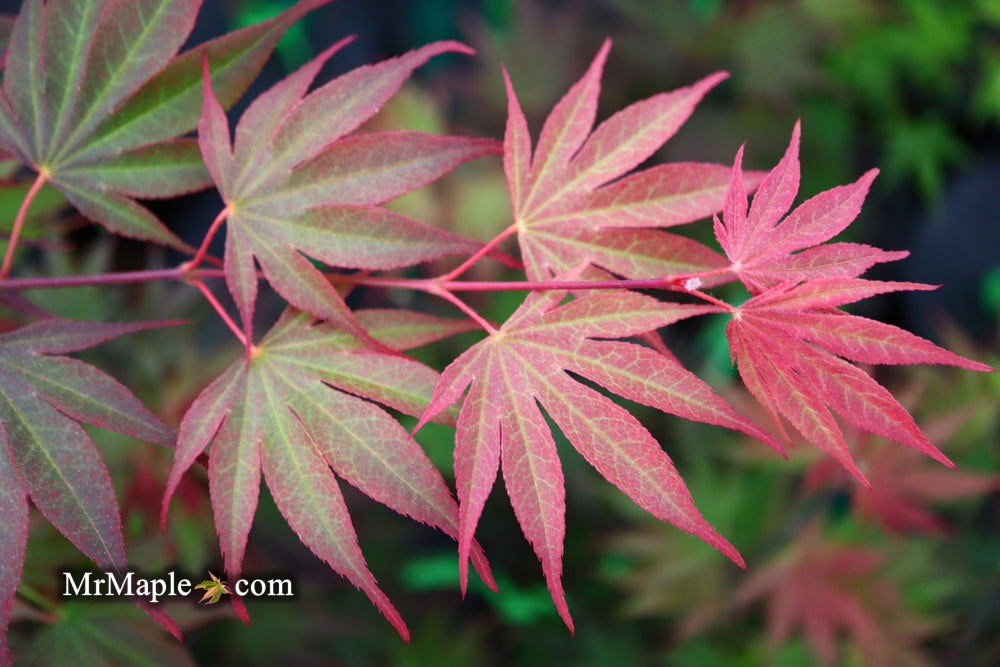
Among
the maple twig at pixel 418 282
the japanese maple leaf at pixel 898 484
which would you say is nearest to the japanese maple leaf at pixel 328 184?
the maple twig at pixel 418 282

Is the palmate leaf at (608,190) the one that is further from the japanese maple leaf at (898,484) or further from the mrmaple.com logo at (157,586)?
the japanese maple leaf at (898,484)

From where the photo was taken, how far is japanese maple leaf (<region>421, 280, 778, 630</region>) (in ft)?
1.53

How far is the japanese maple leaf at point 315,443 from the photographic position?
0.50 meters

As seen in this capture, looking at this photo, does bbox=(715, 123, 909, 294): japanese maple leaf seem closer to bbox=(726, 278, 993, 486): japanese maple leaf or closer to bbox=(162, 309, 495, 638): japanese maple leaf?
bbox=(726, 278, 993, 486): japanese maple leaf

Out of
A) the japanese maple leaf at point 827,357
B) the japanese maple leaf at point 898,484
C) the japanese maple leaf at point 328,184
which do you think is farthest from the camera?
the japanese maple leaf at point 898,484

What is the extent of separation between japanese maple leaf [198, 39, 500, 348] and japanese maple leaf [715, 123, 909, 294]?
19 centimetres

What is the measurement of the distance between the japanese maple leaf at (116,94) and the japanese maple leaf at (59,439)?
12 centimetres

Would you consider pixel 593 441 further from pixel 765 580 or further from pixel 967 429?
pixel 967 429

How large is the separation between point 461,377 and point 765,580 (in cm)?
96

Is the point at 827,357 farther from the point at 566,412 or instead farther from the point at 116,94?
the point at 116,94

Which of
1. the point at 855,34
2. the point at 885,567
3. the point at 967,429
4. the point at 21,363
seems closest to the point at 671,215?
the point at 21,363

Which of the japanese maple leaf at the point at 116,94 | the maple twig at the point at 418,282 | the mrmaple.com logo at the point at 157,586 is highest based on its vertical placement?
the japanese maple leaf at the point at 116,94

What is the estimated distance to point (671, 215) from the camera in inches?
21.6

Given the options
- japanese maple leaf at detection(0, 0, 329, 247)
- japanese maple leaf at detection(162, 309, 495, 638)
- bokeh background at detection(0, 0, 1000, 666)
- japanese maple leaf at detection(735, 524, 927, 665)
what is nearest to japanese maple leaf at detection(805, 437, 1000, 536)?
bokeh background at detection(0, 0, 1000, 666)
